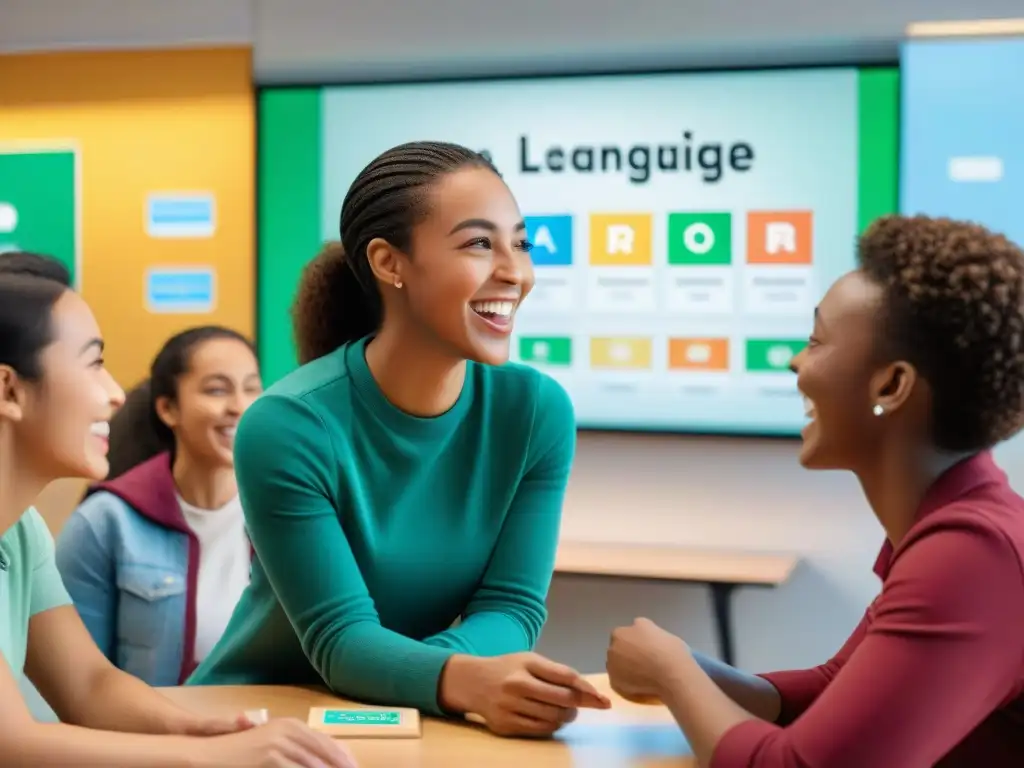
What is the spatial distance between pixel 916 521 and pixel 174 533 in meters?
→ 1.66

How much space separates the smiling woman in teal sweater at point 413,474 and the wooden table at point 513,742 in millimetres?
32

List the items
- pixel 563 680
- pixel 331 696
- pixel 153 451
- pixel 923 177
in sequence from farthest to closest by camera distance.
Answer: pixel 923 177, pixel 153 451, pixel 331 696, pixel 563 680

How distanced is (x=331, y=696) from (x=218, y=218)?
294cm

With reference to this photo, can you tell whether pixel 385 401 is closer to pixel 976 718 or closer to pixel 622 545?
pixel 976 718

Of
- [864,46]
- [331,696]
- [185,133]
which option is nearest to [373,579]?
[331,696]

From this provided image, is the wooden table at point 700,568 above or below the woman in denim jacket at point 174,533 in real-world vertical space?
below

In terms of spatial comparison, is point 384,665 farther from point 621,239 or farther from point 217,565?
point 621,239

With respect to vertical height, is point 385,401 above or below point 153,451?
above

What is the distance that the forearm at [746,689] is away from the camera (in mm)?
1244

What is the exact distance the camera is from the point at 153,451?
105 inches

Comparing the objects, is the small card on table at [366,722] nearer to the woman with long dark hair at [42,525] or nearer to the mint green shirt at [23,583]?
the woman with long dark hair at [42,525]

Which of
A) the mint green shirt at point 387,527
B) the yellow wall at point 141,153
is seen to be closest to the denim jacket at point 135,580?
the mint green shirt at point 387,527

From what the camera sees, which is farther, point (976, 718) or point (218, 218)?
point (218, 218)

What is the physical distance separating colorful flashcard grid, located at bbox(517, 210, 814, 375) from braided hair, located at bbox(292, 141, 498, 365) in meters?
2.11
